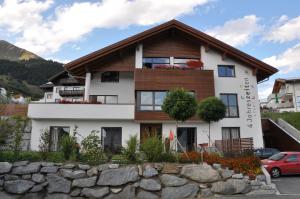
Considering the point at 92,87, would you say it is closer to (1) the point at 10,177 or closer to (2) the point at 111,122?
(2) the point at 111,122

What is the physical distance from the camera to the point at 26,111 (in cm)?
2561

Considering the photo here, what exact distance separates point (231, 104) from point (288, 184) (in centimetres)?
1188

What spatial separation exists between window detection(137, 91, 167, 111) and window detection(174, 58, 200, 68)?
3247mm

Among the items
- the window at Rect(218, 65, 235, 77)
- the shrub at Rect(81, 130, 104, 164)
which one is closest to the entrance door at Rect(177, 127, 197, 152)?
the window at Rect(218, 65, 235, 77)

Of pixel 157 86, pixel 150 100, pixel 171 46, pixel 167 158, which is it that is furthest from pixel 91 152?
pixel 171 46

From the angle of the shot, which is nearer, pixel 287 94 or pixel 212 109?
pixel 212 109

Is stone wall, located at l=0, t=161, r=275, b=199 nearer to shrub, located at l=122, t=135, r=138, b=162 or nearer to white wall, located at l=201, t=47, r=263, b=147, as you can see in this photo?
shrub, located at l=122, t=135, r=138, b=162

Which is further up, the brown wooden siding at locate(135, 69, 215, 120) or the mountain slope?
the mountain slope

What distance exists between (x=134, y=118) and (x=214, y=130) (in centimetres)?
656

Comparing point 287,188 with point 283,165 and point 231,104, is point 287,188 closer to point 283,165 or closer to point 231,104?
point 283,165

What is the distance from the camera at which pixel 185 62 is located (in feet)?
91.8

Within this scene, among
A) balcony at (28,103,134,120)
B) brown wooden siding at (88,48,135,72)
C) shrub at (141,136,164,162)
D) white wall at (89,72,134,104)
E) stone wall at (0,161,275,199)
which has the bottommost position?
stone wall at (0,161,275,199)

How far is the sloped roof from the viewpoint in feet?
86.7

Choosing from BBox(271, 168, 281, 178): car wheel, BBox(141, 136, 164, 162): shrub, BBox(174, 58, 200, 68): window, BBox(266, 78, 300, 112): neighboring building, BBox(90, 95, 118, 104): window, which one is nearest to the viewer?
BBox(141, 136, 164, 162): shrub
